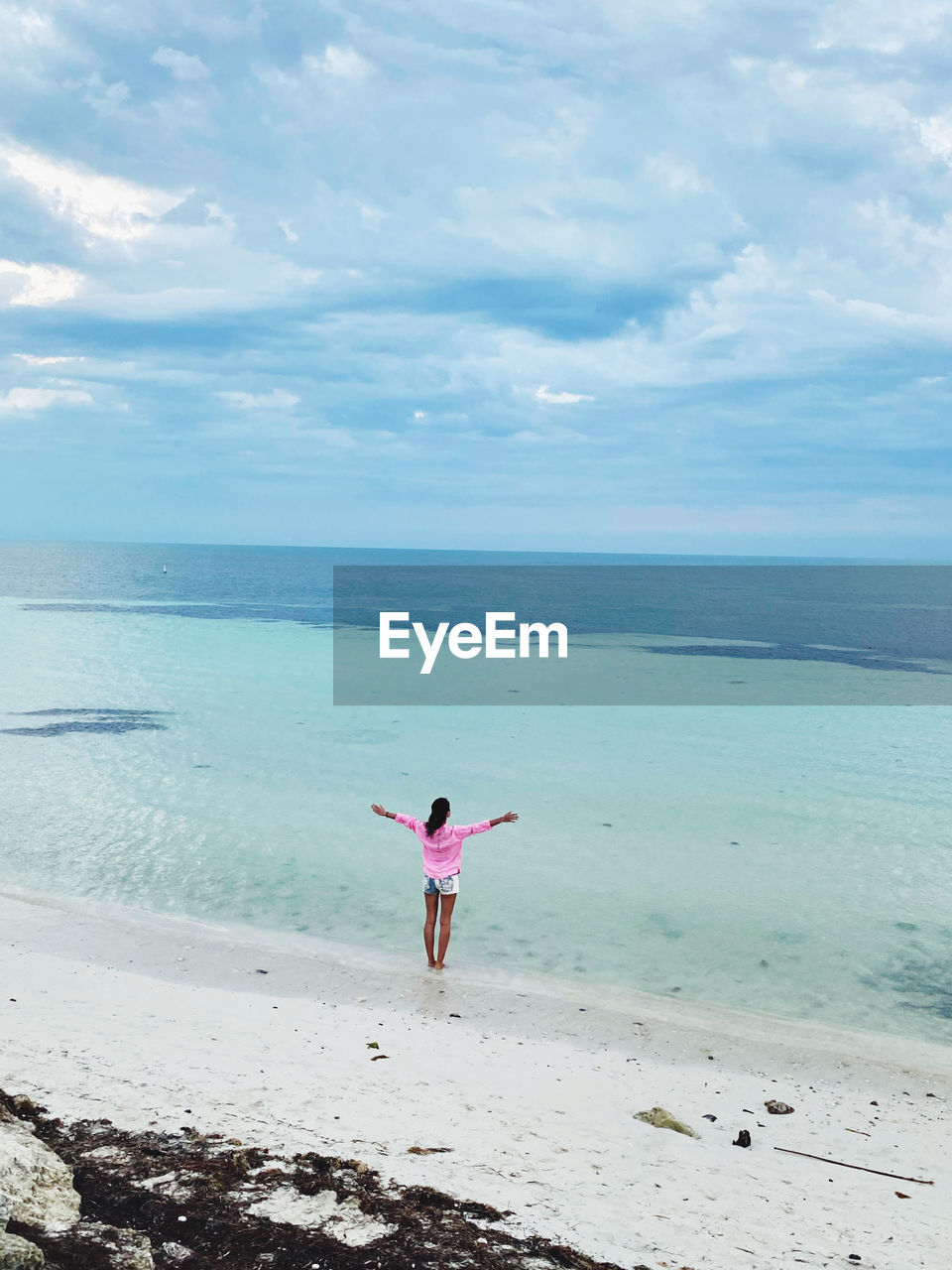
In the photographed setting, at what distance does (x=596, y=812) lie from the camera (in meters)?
18.3

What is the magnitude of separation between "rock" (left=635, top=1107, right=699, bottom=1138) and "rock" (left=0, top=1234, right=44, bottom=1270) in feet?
14.3

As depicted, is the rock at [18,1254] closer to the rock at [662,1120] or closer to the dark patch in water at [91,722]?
the rock at [662,1120]

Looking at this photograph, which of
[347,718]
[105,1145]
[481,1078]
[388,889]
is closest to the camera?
[105,1145]

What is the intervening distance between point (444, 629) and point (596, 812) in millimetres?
41475

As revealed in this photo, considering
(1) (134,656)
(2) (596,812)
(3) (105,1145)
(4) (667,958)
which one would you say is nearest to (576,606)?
(1) (134,656)

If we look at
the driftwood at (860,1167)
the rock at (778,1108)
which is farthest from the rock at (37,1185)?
the rock at (778,1108)

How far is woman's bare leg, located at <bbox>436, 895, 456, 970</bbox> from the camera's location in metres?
10.8

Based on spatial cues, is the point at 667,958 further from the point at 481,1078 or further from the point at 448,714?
the point at 448,714

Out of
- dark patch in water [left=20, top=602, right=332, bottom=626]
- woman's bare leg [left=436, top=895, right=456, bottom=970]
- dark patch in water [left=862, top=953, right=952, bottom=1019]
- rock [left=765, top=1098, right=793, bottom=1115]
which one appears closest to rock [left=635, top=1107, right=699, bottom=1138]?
rock [left=765, top=1098, right=793, bottom=1115]

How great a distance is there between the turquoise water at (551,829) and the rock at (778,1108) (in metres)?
2.61

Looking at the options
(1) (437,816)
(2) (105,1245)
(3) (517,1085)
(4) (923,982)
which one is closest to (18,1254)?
(2) (105,1245)

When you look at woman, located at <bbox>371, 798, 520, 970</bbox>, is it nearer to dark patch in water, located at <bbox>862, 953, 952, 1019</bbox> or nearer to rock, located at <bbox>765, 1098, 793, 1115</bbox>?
rock, located at <bbox>765, 1098, 793, 1115</bbox>

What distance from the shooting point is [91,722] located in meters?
25.7

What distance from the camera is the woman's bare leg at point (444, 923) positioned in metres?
10.8
